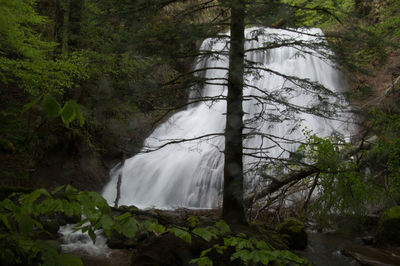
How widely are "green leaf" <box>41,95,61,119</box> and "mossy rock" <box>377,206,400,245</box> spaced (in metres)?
7.49

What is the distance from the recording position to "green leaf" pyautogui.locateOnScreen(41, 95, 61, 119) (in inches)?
53.3

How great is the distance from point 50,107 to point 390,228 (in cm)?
759

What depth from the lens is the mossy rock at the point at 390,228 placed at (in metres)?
6.78

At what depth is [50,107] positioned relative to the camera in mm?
1375

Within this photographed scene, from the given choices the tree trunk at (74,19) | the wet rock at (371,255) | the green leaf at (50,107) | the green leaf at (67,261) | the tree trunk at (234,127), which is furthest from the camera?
the tree trunk at (74,19)

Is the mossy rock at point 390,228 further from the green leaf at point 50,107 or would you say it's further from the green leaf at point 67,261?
the green leaf at point 50,107

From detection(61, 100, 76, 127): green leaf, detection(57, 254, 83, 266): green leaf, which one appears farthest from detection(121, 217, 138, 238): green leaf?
detection(61, 100, 76, 127): green leaf

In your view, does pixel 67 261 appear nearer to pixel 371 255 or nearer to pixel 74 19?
pixel 371 255

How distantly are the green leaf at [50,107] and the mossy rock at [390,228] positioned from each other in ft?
24.6

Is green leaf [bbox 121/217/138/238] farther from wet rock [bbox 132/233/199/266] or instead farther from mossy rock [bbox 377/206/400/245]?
mossy rock [bbox 377/206/400/245]

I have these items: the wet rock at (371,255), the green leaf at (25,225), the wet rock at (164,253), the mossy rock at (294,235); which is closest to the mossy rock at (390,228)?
the wet rock at (371,255)

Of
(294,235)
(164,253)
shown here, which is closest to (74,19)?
(164,253)

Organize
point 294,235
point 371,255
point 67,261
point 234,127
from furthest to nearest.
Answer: point 294,235 → point 371,255 → point 234,127 → point 67,261

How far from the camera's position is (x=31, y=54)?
7.73 m
